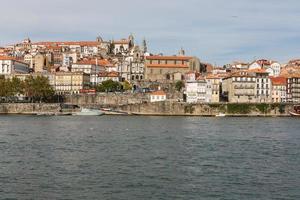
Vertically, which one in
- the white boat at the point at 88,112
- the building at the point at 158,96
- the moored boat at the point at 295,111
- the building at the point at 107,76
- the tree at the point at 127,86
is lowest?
the white boat at the point at 88,112

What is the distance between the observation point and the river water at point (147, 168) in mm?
19797

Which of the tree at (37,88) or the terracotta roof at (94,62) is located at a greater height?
the terracotta roof at (94,62)

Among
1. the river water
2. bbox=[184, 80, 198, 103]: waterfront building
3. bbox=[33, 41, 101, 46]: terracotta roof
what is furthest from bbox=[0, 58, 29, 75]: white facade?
the river water

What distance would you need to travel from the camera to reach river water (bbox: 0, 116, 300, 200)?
19797 millimetres

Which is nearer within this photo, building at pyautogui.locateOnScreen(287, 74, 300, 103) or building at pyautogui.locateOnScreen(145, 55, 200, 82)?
building at pyautogui.locateOnScreen(287, 74, 300, 103)

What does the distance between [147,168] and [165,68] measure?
86.6m

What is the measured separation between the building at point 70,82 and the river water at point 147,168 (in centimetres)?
6401

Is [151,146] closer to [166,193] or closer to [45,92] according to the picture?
[166,193]

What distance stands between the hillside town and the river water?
162ft

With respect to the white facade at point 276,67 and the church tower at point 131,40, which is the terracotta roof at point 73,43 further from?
the white facade at point 276,67

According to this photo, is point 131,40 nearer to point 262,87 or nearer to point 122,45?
point 122,45

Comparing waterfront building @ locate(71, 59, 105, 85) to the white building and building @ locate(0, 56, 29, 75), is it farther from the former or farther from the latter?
the white building

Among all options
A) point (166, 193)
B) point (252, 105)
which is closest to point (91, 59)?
point (252, 105)

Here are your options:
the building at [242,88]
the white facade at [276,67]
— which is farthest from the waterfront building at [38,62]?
the building at [242,88]
